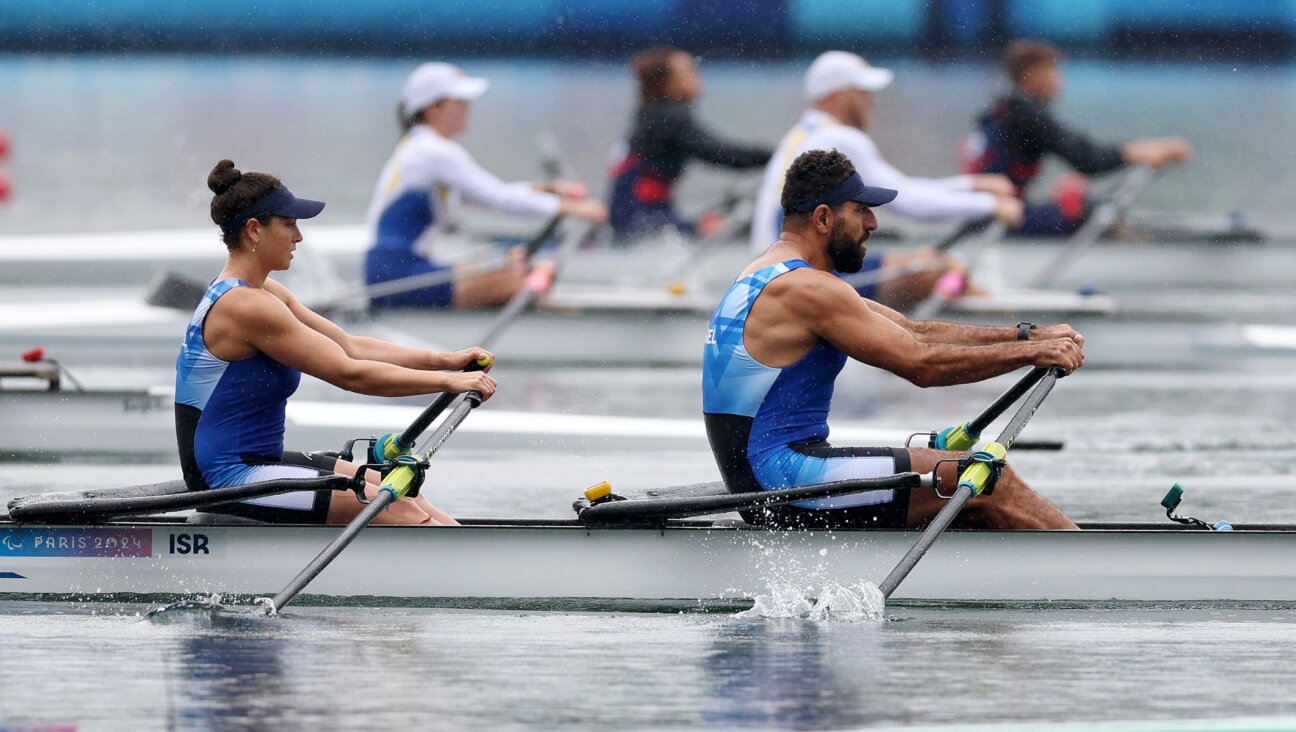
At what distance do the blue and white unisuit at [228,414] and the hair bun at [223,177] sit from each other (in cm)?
34

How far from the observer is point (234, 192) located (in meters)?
8.45

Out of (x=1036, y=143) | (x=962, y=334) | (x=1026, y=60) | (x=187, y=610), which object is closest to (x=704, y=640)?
(x=962, y=334)

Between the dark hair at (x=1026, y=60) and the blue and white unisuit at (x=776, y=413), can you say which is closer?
the blue and white unisuit at (x=776, y=413)

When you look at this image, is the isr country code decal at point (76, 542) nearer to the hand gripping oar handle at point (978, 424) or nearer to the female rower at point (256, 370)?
the female rower at point (256, 370)

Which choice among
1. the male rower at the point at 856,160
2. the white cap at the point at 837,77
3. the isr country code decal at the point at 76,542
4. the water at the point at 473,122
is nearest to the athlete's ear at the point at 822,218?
the isr country code decal at the point at 76,542

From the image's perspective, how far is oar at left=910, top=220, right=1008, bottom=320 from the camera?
57.4ft

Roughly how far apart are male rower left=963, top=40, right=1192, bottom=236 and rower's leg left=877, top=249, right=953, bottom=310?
209cm

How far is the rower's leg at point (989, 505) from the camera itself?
27.9 feet

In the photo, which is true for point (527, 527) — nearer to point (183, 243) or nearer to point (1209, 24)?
point (183, 243)

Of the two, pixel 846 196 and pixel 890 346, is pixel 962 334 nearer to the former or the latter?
pixel 890 346

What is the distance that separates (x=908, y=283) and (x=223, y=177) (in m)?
9.69

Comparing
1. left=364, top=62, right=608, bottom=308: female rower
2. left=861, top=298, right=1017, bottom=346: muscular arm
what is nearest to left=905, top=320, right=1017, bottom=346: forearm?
left=861, top=298, right=1017, bottom=346: muscular arm

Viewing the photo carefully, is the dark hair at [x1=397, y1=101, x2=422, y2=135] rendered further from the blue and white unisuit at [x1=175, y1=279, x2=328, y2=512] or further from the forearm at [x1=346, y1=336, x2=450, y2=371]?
the blue and white unisuit at [x1=175, y1=279, x2=328, y2=512]

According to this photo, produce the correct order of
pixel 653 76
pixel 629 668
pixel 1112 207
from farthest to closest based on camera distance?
pixel 653 76 < pixel 1112 207 < pixel 629 668
